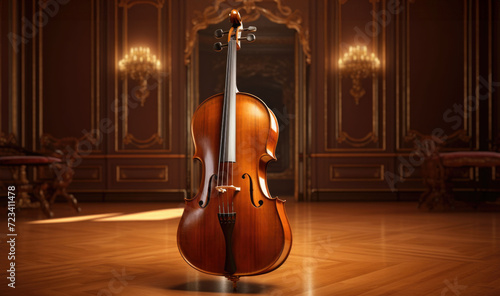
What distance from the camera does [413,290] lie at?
6.48 feet

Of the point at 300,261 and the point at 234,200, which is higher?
the point at 234,200

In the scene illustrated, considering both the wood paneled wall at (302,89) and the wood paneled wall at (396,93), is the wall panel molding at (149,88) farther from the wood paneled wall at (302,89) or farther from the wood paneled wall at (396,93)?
the wood paneled wall at (396,93)

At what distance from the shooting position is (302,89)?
7516 mm

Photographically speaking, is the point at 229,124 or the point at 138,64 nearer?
the point at 229,124

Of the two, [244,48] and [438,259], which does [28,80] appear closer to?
[244,48]

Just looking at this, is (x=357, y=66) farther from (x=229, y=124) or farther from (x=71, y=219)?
(x=229, y=124)

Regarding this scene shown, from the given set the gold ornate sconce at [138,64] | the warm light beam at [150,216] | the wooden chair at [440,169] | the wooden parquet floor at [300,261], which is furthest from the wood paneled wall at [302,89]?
the wooden parquet floor at [300,261]

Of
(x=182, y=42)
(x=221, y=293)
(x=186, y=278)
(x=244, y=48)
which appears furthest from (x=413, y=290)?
(x=244, y=48)

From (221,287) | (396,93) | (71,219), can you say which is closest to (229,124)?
(221,287)

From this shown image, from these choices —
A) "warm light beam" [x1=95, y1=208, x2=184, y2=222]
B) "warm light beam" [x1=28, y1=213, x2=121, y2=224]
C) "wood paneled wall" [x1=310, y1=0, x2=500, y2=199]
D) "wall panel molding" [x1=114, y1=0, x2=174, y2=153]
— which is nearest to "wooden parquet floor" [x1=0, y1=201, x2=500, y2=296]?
"warm light beam" [x1=28, y1=213, x2=121, y2=224]

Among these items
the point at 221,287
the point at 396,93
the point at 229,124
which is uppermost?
the point at 396,93

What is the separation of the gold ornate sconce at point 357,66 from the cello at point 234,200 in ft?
17.9

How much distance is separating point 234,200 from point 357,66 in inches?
223

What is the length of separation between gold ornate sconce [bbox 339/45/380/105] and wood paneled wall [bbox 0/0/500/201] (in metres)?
0.08
